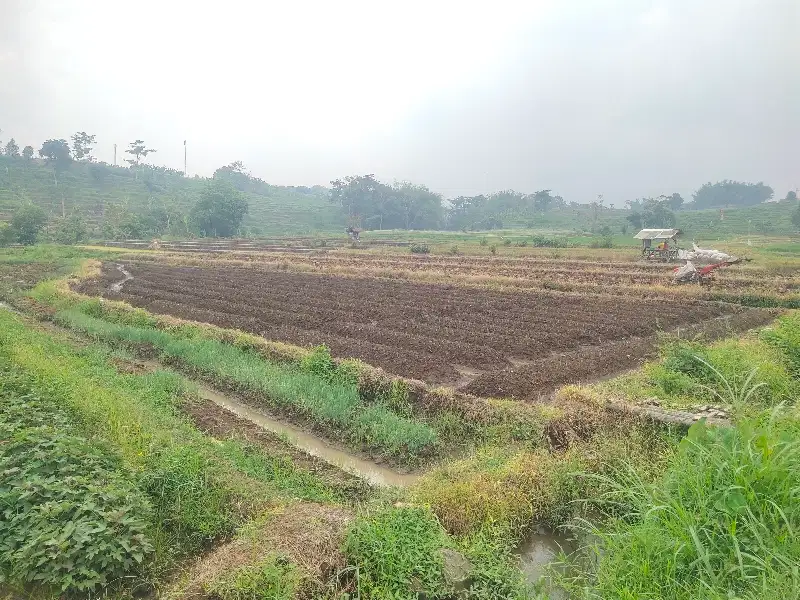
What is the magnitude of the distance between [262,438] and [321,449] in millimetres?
1071

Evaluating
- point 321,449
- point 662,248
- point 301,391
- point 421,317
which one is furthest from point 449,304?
point 662,248

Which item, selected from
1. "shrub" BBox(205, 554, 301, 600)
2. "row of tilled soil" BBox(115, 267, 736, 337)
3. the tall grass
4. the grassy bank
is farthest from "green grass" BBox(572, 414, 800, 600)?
"row of tilled soil" BBox(115, 267, 736, 337)

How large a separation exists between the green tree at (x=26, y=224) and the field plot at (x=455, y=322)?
115ft

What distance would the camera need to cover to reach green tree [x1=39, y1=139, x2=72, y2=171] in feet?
301

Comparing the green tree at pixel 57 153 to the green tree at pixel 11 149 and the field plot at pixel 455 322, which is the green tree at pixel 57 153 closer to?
the green tree at pixel 11 149

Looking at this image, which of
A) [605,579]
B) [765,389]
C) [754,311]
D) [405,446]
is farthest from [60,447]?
[754,311]

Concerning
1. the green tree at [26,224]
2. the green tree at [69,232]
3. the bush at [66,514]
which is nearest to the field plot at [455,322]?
the bush at [66,514]

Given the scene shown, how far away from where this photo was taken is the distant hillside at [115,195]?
76.8 metres

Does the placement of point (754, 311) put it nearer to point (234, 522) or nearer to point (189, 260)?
point (234, 522)

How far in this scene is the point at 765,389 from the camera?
28.3ft

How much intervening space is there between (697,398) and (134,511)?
28.8 feet

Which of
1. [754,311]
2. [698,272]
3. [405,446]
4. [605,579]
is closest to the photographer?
[605,579]

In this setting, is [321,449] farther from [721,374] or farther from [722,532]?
[721,374]

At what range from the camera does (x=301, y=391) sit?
34.9ft
